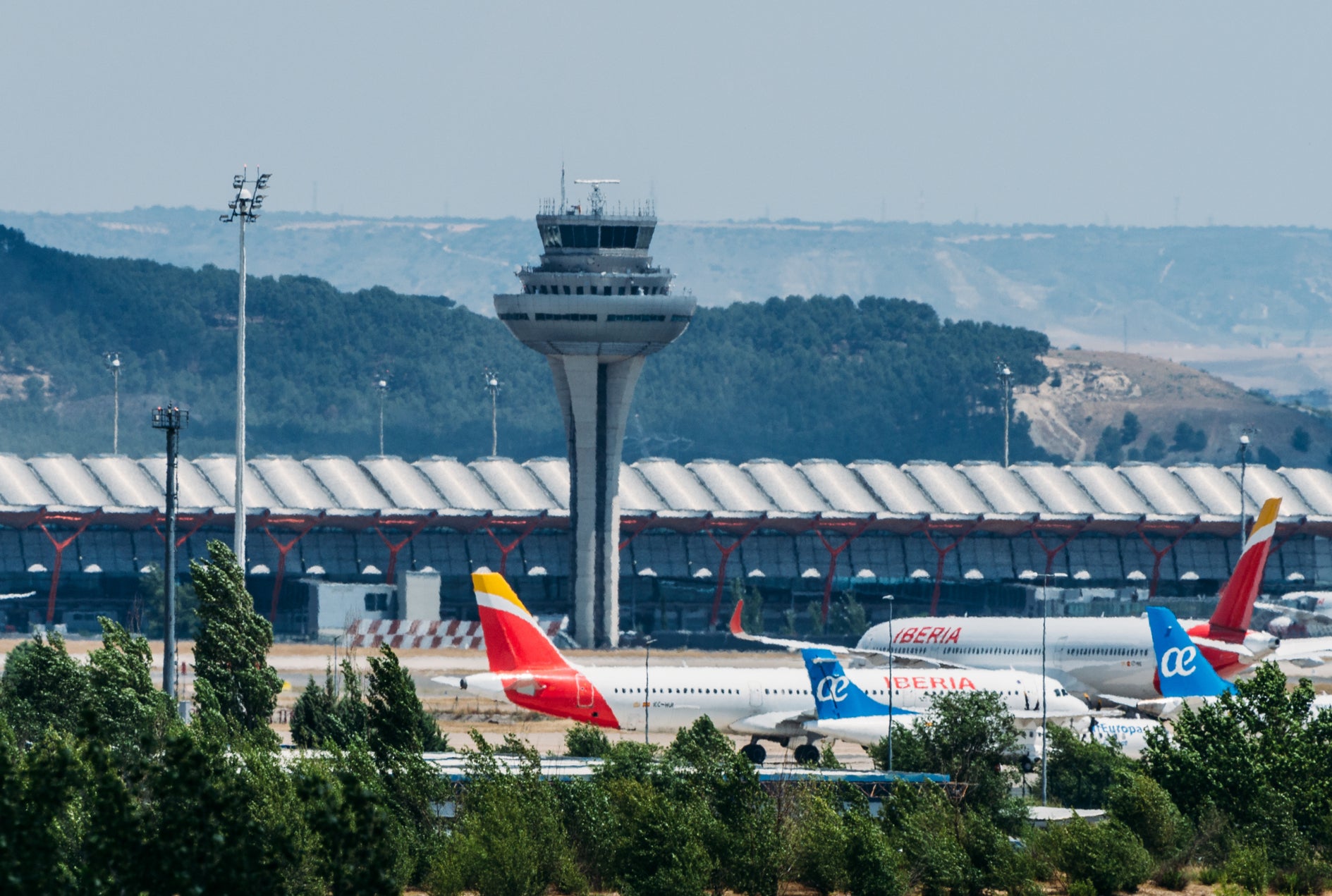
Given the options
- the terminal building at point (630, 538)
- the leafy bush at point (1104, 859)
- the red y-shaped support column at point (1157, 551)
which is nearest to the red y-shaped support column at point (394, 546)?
the terminal building at point (630, 538)

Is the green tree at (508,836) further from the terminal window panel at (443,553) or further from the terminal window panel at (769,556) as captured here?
the terminal window panel at (769,556)

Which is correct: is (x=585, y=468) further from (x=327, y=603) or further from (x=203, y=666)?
(x=203, y=666)

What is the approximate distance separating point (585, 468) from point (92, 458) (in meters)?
48.0

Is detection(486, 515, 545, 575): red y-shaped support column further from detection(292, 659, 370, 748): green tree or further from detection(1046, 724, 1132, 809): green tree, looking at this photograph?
detection(1046, 724, 1132, 809): green tree

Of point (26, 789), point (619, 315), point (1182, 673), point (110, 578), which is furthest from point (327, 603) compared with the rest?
point (26, 789)

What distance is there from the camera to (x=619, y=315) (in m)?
151

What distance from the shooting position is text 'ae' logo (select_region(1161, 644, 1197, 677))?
87562mm

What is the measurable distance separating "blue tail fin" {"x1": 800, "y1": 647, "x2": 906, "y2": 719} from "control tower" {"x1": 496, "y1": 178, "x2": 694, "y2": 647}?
214 ft

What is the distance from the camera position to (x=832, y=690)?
280 ft

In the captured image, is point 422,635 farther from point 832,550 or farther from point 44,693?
point 44,693

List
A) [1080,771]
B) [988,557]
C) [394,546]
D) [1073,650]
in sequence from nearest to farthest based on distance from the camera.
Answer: [1080,771]
[1073,650]
[394,546]
[988,557]

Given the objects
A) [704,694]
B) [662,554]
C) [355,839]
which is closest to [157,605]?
[662,554]

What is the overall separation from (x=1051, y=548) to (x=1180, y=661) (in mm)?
100492

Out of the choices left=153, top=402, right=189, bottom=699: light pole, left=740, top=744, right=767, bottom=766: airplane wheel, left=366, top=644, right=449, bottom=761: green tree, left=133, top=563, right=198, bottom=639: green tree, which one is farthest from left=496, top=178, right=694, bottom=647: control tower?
left=366, top=644, right=449, bottom=761: green tree
